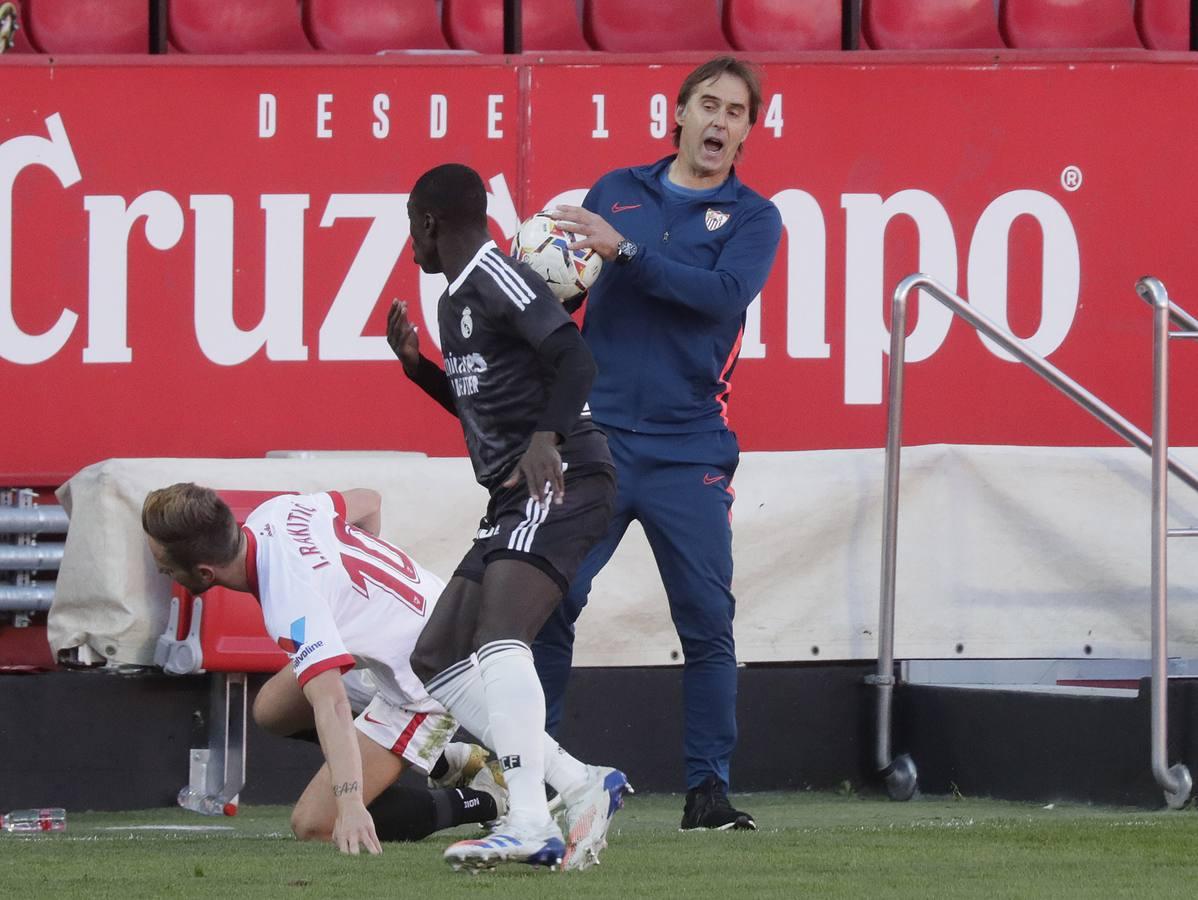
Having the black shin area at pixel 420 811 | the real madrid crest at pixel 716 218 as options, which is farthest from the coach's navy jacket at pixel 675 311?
the black shin area at pixel 420 811

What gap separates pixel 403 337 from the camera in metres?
4.90

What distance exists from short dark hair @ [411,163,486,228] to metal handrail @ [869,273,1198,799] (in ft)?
6.91

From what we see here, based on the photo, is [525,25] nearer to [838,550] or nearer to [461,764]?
[838,550]

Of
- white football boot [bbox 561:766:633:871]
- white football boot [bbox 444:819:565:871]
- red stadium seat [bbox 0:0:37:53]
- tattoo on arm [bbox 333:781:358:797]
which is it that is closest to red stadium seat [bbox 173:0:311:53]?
red stadium seat [bbox 0:0:37:53]

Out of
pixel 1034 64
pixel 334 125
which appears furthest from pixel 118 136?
pixel 1034 64

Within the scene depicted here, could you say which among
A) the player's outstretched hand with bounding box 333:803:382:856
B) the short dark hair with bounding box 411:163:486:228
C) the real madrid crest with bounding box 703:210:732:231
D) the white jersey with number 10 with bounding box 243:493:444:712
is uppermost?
the real madrid crest with bounding box 703:210:732:231

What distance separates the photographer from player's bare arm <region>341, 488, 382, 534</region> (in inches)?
215

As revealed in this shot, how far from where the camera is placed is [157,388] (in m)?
7.93

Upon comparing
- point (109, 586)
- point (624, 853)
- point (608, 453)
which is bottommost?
point (624, 853)

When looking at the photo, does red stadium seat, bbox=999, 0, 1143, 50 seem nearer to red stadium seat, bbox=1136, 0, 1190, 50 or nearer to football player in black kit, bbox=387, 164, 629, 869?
red stadium seat, bbox=1136, 0, 1190, 50

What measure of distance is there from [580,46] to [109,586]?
3462mm

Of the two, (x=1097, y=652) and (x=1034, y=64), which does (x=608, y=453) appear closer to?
(x=1097, y=652)

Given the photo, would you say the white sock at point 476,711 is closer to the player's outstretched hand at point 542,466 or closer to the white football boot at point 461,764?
the player's outstretched hand at point 542,466

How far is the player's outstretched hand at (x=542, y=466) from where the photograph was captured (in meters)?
4.19
